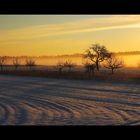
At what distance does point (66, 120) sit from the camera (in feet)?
27.1
